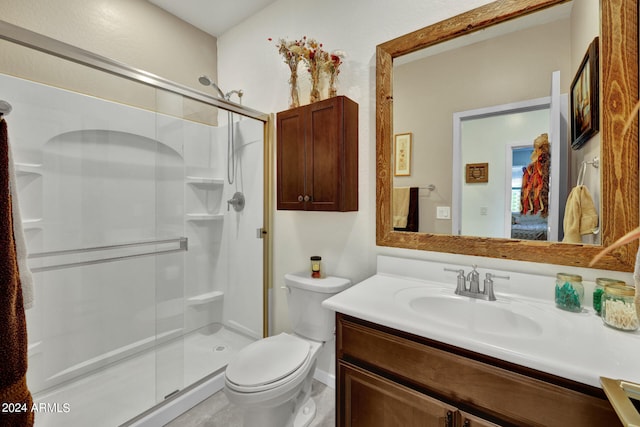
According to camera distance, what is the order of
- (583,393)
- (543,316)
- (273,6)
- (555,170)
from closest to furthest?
(583,393) → (543,316) → (555,170) → (273,6)

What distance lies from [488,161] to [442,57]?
572 mm

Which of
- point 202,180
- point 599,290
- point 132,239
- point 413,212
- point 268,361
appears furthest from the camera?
point 202,180

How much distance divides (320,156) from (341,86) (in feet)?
1.59

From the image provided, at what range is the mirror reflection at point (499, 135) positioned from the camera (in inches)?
44.1

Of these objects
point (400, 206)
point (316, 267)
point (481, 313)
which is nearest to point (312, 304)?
point (316, 267)

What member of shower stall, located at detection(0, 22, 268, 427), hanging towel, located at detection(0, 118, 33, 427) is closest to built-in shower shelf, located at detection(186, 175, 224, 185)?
shower stall, located at detection(0, 22, 268, 427)

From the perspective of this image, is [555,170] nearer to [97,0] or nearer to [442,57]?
[442,57]

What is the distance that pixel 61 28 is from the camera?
70.0 inches

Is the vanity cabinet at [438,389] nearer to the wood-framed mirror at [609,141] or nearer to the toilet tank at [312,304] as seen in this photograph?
the toilet tank at [312,304]

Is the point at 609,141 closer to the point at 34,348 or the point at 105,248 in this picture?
the point at 105,248

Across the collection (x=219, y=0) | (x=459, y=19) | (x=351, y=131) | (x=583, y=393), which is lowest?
(x=583, y=393)

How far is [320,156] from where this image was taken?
161 centimetres

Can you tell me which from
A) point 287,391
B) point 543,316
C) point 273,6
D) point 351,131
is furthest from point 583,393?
point 273,6

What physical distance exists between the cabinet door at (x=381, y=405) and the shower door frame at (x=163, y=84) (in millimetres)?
1116
